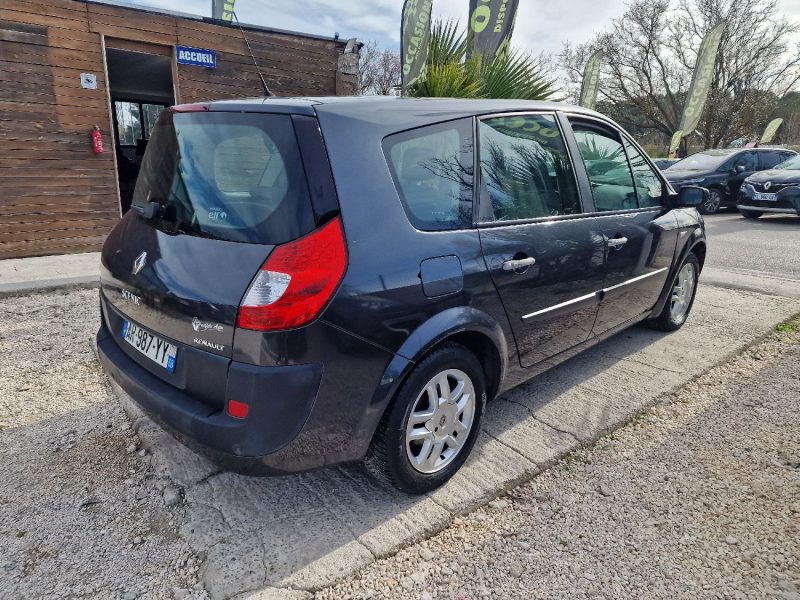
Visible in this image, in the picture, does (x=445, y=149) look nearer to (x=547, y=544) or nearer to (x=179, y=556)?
(x=547, y=544)

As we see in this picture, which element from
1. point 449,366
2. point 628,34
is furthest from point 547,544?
point 628,34

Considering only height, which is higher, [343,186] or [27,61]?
[27,61]

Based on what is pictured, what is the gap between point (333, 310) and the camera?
1.83m

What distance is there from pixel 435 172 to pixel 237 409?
1.25 meters

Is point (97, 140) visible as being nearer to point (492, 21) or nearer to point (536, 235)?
point (492, 21)

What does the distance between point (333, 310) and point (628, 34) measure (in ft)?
131

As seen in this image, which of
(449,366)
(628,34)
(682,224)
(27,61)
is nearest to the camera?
(449,366)

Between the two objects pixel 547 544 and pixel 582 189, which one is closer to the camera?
pixel 547 544

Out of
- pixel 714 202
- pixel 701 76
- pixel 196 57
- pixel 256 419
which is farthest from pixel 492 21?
pixel 701 76

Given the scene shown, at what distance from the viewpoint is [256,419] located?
1781 mm

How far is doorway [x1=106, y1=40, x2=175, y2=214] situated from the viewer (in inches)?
350

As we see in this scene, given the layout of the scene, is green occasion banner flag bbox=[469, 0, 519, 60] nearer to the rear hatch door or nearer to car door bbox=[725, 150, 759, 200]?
the rear hatch door

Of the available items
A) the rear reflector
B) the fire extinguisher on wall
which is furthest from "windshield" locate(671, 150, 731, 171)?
the rear reflector

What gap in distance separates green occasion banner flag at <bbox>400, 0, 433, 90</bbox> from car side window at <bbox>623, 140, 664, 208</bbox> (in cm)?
332
